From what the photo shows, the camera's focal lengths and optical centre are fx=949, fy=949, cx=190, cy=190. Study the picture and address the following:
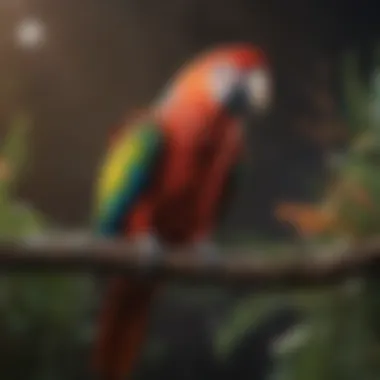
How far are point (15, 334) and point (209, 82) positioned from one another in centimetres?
45

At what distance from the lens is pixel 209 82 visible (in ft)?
4.55

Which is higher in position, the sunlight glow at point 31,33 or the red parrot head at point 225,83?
the sunlight glow at point 31,33

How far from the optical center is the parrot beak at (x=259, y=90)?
1390mm

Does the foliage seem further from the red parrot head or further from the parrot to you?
the red parrot head

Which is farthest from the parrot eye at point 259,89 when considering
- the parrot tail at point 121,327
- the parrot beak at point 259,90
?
the parrot tail at point 121,327

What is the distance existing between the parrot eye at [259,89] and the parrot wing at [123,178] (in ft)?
0.49


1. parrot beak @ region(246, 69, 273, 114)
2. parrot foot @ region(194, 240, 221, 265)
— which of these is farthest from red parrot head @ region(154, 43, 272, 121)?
parrot foot @ region(194, 240, 221, 265)

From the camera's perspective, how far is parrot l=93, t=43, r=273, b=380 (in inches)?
51.8

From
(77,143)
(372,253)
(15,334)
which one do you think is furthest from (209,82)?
(15,334)

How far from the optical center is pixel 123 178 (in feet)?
4.41

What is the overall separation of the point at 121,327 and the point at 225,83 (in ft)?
1.25

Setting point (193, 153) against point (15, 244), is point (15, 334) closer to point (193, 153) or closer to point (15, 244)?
point (15, 244)

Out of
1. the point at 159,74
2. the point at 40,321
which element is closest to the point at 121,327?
the point at 40,321

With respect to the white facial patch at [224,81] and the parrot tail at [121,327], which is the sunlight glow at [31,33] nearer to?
the white facial patch at [224,81]
